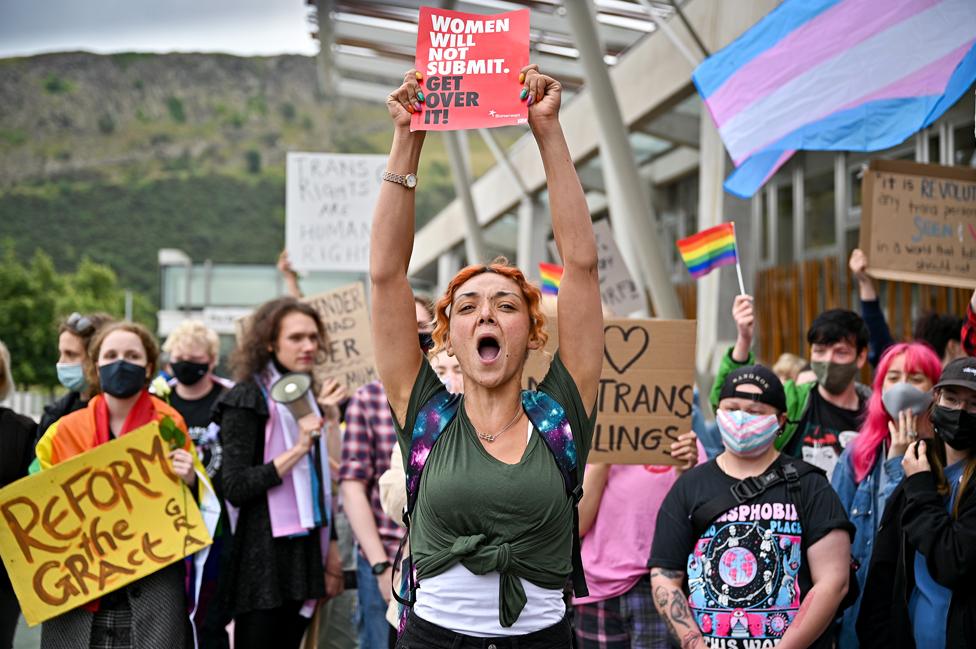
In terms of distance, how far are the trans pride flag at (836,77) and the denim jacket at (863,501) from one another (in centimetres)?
149

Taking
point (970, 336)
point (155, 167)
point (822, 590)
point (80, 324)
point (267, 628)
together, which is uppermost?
point (155, 167)

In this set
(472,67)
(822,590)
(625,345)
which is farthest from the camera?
(625,345)

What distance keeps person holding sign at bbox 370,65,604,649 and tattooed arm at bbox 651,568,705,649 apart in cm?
117

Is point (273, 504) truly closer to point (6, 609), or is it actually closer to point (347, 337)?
point (6, 609)

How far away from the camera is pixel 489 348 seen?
121 inches

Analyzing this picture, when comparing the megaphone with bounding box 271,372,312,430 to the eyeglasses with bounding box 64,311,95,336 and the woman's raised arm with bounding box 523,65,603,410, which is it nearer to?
the eyeglasses with bounding box 64,311,95,336

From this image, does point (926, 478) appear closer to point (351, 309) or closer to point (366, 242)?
point (351, 309)

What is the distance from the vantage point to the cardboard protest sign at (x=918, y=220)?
5602mm

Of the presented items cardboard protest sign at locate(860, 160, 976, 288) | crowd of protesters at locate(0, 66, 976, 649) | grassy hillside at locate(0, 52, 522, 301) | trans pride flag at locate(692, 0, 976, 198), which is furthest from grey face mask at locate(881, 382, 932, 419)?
grassy hillside at locate(0, 52, 522, 301)

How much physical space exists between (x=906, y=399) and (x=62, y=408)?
4.12 meters

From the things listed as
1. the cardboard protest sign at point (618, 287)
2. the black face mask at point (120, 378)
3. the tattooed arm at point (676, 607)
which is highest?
the cardboard protest sign at point (618, 287)

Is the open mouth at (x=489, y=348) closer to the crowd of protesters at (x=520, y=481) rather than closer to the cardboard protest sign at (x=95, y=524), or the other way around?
the crowd of protesters at (x=520, y=481)

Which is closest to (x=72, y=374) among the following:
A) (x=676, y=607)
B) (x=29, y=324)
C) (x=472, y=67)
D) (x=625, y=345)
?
(x=625, y=345)

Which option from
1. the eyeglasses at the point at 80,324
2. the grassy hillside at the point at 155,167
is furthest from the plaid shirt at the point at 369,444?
the grassy hillside at the point at 155,167
